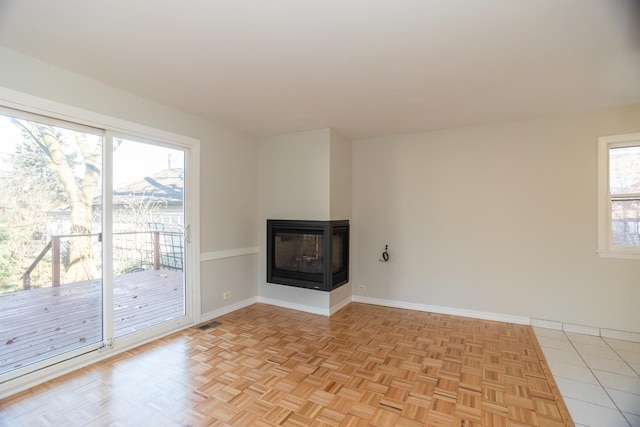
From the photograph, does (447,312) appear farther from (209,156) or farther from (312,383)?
(209,156)

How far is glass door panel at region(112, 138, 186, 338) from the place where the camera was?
290 centimetres

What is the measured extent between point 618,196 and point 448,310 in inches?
85.4

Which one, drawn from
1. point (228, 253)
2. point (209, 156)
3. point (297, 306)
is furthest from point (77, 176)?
point (297, 306)

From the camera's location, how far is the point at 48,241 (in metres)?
2.44

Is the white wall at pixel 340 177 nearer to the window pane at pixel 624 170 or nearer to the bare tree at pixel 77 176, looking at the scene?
the bare tree at pixel 77 176

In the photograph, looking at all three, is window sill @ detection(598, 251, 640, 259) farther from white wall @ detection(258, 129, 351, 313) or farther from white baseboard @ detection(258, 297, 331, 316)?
white baseboard @ detection(258, 297, 331, 316)

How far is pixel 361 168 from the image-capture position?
4.52m

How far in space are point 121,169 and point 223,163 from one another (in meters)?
1.22

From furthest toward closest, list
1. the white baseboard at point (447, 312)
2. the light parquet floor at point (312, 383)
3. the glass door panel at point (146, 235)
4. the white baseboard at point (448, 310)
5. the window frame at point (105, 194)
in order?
the white baseboard at point (448, 310) < the white baseboard at point (447, 312) < the glass door panel at point (146, 235) < the window frame at point (105, 194) < the light parquet floor at point (312, 383)

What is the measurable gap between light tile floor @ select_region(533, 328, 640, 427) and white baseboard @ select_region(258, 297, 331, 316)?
232 cm

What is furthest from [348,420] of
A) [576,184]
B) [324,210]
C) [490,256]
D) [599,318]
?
[576,184]

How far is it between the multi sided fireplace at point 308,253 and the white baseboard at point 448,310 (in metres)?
0.57

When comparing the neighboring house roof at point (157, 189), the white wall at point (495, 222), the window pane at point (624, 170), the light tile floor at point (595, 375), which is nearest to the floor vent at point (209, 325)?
the neighboring house roof at point (157, 189)

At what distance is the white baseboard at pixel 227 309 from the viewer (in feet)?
12.0
